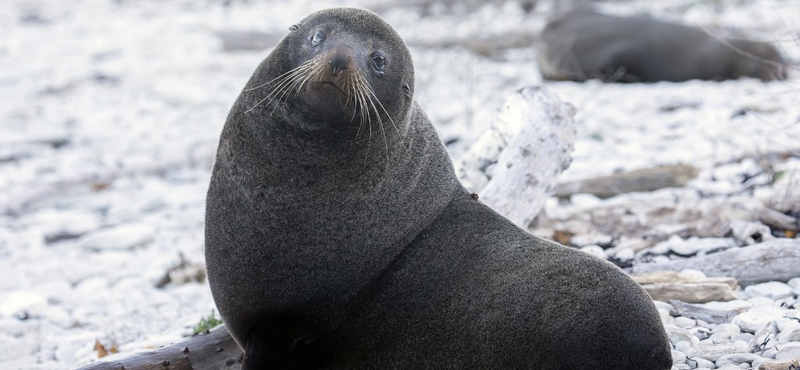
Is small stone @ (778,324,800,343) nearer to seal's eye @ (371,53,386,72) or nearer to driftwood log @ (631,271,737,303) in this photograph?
driftwood log @ (631,271,737,303)

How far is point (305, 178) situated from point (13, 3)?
1738cm

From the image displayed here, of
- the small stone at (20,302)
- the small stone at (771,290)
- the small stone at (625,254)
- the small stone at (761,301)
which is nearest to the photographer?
the small stone at (761,301)

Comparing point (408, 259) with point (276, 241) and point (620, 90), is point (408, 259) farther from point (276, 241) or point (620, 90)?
point (620, 90)

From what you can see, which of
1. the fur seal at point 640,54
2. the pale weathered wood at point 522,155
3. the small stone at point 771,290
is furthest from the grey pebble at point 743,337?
the fur seal at point 640,54

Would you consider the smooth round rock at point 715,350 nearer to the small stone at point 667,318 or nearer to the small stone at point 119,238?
the small stone at point 667,318

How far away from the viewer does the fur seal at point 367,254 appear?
10.1 ft

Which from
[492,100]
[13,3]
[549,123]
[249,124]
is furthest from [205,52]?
[249,124]

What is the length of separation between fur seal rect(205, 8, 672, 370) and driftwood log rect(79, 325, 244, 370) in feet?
1.13

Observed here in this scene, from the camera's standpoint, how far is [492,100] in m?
9.58

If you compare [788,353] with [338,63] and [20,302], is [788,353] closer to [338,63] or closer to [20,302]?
[338,63]

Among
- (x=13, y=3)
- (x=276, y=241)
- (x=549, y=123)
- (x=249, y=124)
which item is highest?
(x=249, y=124)

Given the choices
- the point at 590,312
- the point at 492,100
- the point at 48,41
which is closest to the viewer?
the point at 590,312

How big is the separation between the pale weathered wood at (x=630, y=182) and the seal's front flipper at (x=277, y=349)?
3668mm

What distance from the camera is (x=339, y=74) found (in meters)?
3.13
